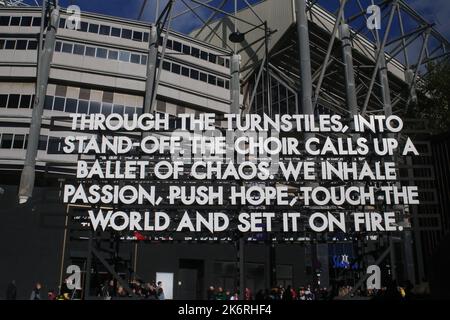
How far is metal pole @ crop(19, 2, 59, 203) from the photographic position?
32.7m

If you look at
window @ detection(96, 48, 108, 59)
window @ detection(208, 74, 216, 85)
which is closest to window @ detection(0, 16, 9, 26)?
window @ detection(96, 48, 108, 59)

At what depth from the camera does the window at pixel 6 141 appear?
36125 mm

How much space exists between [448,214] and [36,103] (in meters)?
29.5

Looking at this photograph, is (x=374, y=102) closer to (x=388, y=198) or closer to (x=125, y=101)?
(x=125, y=101)

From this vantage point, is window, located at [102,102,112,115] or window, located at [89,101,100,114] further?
window, located at [102,102,112,115]

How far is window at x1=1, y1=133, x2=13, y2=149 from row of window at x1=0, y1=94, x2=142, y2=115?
258 cm

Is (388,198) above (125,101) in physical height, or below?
below

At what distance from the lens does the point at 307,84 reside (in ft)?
103

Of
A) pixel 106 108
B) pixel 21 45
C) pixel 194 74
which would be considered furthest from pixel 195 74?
pixel 21 45

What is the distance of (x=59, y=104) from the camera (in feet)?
127

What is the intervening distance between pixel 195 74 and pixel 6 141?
1882 centimetres

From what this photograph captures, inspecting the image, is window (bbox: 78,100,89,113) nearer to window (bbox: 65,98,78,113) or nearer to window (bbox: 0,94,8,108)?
window (bbox: 65,98,78,113)

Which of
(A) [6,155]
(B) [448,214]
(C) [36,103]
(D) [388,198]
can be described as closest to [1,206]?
(A) [6,155]

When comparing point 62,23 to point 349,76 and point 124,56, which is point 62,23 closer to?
point 124,56
